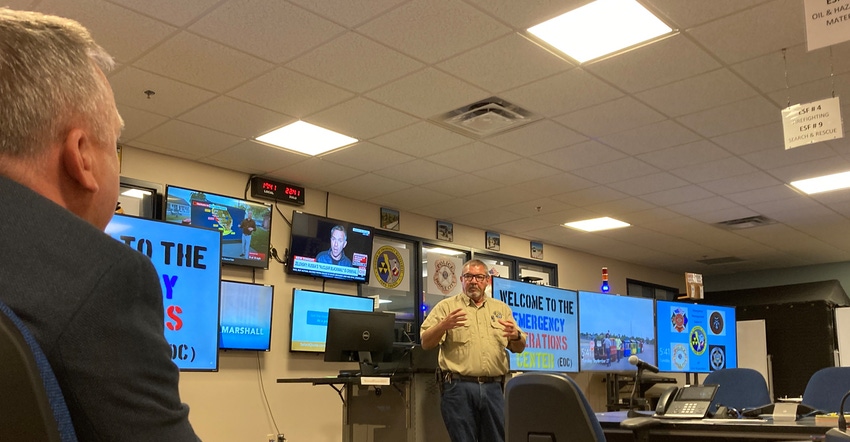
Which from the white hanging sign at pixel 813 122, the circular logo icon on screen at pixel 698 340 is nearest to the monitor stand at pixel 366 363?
the white hanging sign at pixel 813 122

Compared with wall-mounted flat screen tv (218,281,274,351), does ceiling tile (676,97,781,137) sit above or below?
above

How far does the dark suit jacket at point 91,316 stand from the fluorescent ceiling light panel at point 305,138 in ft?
14.3

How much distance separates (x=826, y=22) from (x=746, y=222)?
5.53m

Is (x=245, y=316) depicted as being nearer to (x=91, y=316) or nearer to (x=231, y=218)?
(x=231, y=218)

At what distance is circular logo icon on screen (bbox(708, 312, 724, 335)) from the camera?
27.6ft

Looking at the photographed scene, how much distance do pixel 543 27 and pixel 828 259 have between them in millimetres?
9047

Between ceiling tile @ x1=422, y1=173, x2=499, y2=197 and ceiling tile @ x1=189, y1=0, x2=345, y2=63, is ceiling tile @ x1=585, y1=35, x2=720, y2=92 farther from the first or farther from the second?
ceiling tile @ x1=422, y1=173, x2=499, y2=197

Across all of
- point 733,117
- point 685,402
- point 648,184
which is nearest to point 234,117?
point 685,402

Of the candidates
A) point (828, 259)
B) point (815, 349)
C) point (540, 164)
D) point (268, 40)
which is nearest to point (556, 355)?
point (540, 164)

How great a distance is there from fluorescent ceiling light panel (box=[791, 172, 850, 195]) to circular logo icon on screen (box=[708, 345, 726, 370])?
2556mm

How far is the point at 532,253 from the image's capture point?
29.7 ft

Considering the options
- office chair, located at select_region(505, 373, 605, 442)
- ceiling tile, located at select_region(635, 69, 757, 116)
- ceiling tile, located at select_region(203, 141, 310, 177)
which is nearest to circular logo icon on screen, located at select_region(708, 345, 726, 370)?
ceiling tile, located at select_region(635, 69, 757, 116)

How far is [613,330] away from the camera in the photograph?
7473mm

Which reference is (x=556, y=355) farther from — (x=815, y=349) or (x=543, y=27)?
(x=815, y=349)
